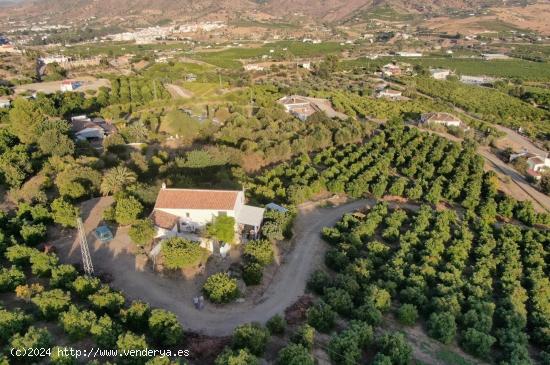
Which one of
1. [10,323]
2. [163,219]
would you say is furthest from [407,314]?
[10,323]

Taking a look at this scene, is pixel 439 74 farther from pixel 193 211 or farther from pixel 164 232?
pixel 164 232

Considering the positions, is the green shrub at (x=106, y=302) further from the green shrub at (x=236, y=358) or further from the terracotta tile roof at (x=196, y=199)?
the terracotta tile roof at (x=196, y=199)

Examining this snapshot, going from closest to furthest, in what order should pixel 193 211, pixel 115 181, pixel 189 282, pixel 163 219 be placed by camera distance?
pixel 189 282 < pixel 163 219 < pixel 193 211 < pixel 115 181

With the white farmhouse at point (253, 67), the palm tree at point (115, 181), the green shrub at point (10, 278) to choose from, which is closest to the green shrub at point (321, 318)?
the green shrub at point (10, 278)

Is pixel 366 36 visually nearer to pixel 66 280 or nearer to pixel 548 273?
pixel 548 273

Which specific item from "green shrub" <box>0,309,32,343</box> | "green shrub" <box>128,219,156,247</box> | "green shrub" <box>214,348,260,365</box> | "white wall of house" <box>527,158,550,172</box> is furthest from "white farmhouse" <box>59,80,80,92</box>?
"white wall of house" <box>527,158,550,172</box>
